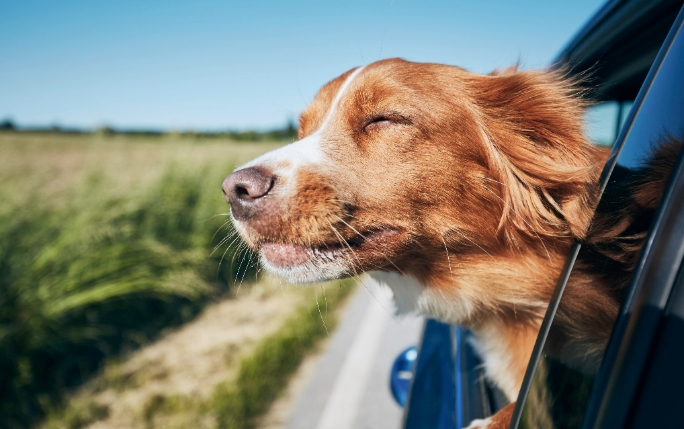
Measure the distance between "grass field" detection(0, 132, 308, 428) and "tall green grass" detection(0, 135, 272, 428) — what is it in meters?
0.01

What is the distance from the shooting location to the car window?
86 cm

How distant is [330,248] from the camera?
1.73 m

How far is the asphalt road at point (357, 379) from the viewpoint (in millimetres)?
A: 3805

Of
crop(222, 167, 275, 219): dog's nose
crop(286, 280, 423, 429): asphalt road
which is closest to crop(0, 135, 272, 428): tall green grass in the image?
crop(286, 280, 423, 429): asphalt road

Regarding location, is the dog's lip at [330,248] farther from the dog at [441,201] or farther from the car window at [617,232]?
the car window at [617,232]

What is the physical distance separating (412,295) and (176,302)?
5.27 metres

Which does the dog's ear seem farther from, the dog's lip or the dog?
the dog's lip

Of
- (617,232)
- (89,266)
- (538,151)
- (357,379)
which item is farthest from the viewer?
(89,266)

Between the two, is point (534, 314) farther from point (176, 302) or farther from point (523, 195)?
point (176, 302)

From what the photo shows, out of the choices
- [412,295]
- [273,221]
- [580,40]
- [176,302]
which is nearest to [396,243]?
[412,295]

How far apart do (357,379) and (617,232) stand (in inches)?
146

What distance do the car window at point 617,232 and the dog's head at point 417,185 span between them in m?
0.54

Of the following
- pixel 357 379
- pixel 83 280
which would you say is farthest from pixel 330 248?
pixel 83 280

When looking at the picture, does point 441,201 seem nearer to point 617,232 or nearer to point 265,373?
point 617,232
